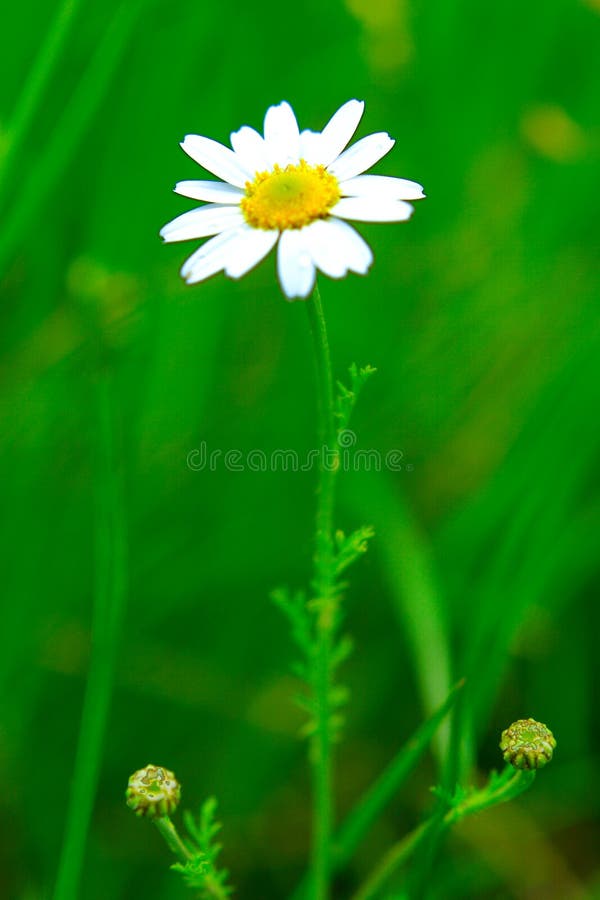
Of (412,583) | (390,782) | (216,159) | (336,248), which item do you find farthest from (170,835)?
(412,583)

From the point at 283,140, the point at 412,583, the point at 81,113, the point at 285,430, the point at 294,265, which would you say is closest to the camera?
the point at 294,265

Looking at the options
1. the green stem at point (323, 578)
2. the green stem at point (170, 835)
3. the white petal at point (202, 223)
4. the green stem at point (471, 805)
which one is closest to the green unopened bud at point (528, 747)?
the green stem at point (471, 805)

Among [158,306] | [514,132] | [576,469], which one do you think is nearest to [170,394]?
[158,306]

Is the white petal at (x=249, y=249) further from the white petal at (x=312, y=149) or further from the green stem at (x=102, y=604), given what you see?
the green stem at (x=102, y=604)

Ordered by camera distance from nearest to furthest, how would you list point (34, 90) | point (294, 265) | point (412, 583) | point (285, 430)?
point (294, 265) < point (34, 90) < point (412, 583) < point (285, 430)

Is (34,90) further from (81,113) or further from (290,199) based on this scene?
(290,199)

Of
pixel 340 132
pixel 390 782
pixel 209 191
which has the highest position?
pixel 340 132

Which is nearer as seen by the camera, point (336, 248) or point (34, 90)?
point (336, 248)
